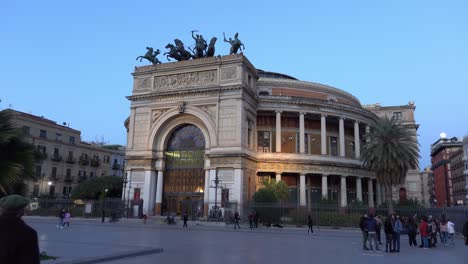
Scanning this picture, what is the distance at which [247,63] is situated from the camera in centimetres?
4547

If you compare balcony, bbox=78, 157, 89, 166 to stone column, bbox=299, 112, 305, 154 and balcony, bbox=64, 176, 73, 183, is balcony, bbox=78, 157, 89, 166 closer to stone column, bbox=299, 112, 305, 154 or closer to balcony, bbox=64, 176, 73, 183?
balcony, bbox=64, 176, 73, 183

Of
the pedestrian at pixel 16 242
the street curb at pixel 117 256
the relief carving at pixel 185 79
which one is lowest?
the street curb at pixel 117 256

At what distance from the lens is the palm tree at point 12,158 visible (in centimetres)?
1008

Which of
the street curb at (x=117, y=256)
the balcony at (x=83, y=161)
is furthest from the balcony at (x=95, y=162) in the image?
the street curb at (x=117, y=256)

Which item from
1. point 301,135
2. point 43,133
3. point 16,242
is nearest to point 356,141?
point 301,135

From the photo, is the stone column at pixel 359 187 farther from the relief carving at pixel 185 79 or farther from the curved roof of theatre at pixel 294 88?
the relief carving at pixel 185 79

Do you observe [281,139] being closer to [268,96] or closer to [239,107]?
[268,96]

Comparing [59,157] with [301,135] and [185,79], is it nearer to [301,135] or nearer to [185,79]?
[185,79]

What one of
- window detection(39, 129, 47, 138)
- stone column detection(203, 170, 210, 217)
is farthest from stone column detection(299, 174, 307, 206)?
window detection(39, 129, 47, 138)

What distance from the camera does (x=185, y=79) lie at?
4638 cm

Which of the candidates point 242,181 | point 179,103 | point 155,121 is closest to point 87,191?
point 155,121

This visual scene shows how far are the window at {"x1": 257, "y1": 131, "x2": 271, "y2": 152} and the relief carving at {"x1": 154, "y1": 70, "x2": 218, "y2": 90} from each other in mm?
9963

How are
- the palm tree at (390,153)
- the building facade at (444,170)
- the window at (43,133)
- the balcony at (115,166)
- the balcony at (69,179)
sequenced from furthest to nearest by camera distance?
the building facade at (444,170), the balcony at (115,166), the balcony at (69,179), the window at (43,133), the palm tree at (390,153)

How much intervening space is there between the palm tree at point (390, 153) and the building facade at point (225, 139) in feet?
25.8
